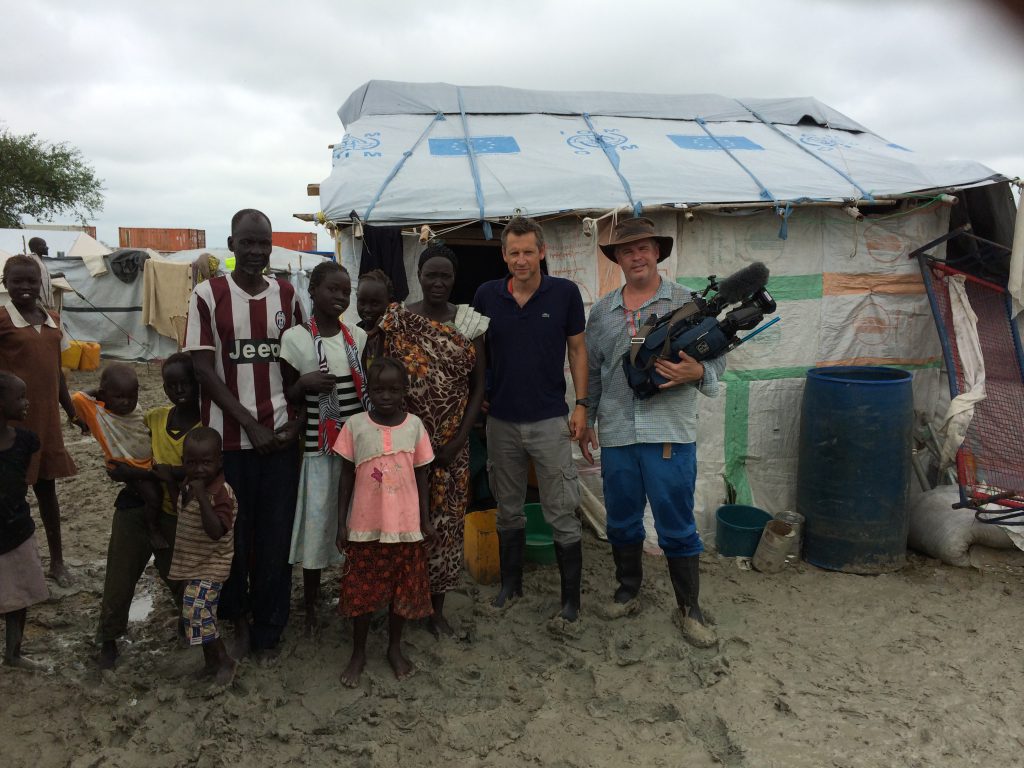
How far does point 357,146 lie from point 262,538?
10.2 feet

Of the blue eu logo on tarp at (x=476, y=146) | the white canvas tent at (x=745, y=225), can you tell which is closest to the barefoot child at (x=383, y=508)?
the white canvas tent at (x=745, y=225)

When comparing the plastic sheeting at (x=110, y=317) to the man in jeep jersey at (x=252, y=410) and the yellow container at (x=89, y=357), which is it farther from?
the man in jeep jersey at (x=252, y=410)

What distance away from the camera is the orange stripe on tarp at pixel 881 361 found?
15.4 feet

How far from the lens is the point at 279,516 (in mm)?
2912

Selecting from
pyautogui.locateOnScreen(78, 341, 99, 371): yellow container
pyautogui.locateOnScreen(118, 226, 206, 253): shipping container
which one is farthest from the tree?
pyautogui.locateOnScreen(78, 341, 99, 371): yellow container

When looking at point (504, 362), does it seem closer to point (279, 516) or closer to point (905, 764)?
point (279, 516)

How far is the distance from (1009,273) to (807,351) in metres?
1.29

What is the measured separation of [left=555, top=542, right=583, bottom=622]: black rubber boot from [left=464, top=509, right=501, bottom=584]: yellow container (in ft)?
1.92

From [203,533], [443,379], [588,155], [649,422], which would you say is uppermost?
[588,155]

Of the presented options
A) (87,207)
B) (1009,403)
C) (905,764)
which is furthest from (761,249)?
(87,207)

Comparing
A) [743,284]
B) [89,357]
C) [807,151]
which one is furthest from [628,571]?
[89,357]

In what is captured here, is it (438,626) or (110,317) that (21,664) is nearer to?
(438,626)

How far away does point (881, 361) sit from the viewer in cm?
474

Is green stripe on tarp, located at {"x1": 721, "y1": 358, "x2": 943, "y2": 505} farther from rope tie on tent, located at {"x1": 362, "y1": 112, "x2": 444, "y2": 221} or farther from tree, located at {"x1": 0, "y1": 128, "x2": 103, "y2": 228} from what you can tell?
tree, located at {"x1": 0, "y1": 128, "x2": 103, "y2": 228}
